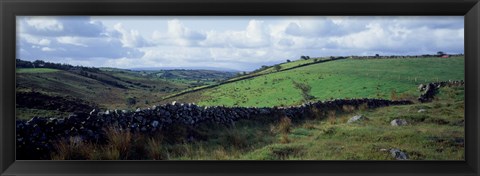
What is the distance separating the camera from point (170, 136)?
3.67m

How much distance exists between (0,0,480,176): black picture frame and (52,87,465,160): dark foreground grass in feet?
0.48

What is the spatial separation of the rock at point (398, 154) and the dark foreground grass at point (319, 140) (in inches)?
1.4

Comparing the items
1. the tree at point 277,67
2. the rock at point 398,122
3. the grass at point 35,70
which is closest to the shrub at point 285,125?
the tree at point 277,67

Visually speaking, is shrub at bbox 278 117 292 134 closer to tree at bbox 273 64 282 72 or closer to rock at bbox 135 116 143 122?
tree at bbox 273 64 282 72

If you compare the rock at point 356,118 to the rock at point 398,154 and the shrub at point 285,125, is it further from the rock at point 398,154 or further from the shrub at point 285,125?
the shrub at point 285,125

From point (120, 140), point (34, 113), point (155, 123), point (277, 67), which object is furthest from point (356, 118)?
point (34, 113)

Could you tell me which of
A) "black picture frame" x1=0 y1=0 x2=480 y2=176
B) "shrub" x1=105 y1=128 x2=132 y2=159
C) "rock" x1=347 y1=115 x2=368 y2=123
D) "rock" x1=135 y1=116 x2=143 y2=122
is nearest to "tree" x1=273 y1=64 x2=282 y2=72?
"black picture frame" x1=0 y1=0 x2=480 y2=176

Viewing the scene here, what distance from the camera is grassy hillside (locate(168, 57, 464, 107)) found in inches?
147

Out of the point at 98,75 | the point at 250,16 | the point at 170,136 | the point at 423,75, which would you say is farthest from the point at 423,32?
the point at 98,75

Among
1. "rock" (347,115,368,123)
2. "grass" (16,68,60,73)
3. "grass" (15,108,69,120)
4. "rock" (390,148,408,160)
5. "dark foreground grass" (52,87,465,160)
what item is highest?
"grass" (16,68,60,73)

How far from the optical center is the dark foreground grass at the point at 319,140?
11.4 ft
